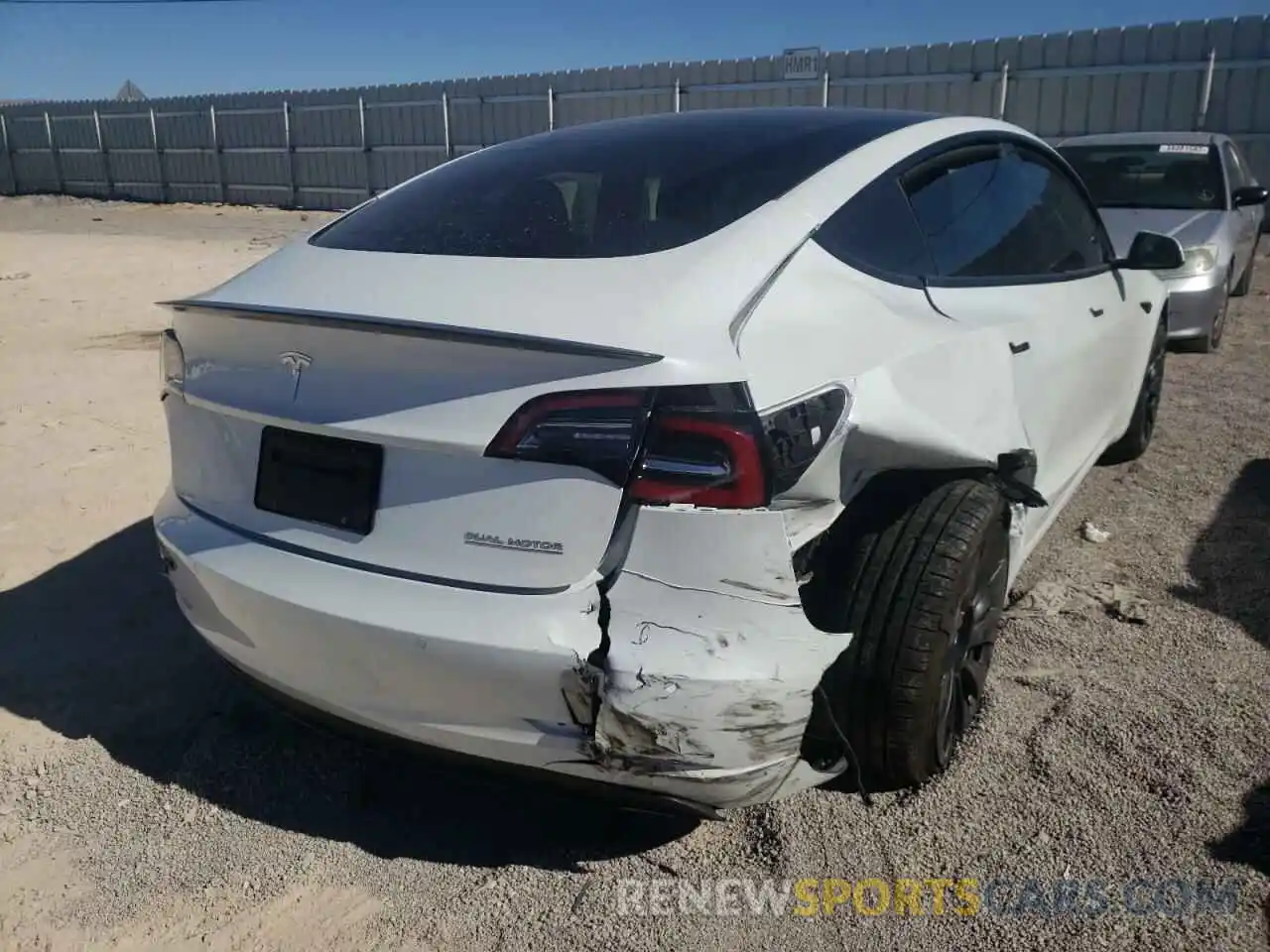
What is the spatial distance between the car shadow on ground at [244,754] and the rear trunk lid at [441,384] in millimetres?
464

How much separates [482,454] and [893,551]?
3.04 feet

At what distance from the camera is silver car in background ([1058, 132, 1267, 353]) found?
6605 mm

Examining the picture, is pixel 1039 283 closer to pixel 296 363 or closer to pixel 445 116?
pixel 296 363

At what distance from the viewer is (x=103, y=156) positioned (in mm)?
27031

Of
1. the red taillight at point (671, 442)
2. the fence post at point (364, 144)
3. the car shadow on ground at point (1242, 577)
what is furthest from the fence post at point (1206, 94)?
the fence post at point (364, 144)

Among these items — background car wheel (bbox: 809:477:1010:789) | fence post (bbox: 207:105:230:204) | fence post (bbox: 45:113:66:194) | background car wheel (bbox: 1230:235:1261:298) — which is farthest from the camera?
fence post (bbox: 45:113:66:194)

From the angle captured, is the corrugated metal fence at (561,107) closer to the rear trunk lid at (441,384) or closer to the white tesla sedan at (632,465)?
the white tesla sedan at (632,465)

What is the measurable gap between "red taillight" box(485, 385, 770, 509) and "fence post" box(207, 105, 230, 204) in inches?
986

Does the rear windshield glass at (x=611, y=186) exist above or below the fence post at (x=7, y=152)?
above

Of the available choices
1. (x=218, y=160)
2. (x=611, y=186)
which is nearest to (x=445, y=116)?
(x=218, y=160)

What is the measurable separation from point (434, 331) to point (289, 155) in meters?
22.9

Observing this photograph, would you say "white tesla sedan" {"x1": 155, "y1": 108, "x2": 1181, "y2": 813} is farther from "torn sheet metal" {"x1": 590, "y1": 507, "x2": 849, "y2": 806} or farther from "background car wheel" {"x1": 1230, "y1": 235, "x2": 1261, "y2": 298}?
"background car wheel" {"x1": 1230, "y1": 235, "x2": 1261, "y2": 298}

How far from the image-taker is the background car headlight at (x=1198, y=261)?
6.53 m

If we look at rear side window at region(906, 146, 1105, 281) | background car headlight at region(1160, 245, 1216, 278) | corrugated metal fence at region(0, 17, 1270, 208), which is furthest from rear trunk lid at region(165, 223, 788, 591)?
corrugated metal fence at region(0, 17, 1270, 208)
